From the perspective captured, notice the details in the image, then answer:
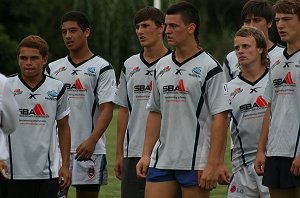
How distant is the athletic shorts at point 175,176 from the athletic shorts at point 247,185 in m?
1.14

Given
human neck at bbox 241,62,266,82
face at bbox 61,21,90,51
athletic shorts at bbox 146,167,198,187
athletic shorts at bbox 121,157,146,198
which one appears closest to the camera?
athletic shorts at bbox 146,167,198,187

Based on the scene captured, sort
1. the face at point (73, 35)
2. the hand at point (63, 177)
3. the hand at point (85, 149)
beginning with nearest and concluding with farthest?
1. the hand at point (63, 177)
2. the hand at point (85, 149)
3. the face at point (73, 35)

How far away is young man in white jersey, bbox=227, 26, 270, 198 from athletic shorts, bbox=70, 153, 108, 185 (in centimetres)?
168

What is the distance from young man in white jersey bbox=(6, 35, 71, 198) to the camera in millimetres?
8898

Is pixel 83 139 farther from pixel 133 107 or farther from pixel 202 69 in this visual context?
pixel 202 69

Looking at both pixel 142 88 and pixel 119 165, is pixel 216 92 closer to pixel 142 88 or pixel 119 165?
pixel 142 88

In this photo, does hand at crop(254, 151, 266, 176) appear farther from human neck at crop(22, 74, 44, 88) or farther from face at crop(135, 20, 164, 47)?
human neck at crop(22, 74, 44, 88)

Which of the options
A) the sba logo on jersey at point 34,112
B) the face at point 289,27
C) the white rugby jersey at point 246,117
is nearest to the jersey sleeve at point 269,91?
the face at point 289,27

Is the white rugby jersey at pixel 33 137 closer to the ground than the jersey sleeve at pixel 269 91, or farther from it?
closer to the ground

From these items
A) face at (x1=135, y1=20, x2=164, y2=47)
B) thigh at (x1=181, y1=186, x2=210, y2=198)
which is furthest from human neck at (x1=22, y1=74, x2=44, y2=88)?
thigh at (x1=181, y1=186, x2=210, y2=198)

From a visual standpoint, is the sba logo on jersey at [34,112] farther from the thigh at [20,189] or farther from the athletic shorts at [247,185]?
the athletic shorts at [247,185]

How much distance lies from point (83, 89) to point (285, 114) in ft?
8.75

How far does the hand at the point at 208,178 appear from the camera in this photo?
786cm

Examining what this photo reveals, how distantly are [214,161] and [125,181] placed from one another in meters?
1.82
